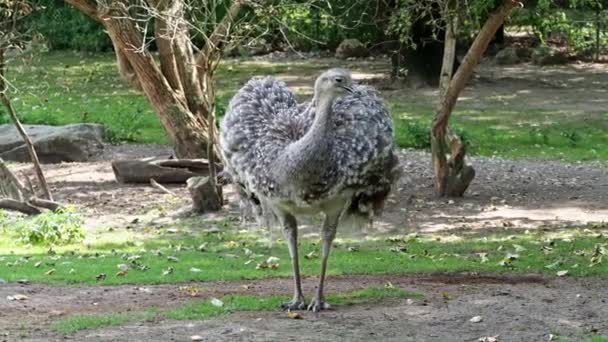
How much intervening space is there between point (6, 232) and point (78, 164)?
565 centimetres

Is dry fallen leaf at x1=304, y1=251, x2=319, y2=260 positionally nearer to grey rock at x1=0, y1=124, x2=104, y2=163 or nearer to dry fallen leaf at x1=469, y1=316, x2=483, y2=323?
dry fallen leaf at x1=469, y1=316, x2=483, y2=323

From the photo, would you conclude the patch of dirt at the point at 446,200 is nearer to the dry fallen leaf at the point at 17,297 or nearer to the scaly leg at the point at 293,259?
the scaly leg at the point at 293,259

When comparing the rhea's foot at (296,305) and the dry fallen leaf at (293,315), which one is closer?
the dry fallen leaf at (293,315)

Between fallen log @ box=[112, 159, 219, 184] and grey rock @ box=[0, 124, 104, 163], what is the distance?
248 centimetres

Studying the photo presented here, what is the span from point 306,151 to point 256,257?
4.07m

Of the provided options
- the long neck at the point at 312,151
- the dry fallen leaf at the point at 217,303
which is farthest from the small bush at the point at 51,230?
the long neck at the point at 312,151

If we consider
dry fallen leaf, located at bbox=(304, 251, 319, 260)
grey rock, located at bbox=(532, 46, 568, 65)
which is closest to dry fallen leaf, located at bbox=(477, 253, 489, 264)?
dry fallen leaf, located at bbox=(304, 251, 319, 260)

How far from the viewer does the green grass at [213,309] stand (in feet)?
26.6

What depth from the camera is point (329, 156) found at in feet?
26.7

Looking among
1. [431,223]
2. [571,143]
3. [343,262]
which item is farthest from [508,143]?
[343,262]

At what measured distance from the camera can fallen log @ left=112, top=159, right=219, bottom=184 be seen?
667 inches

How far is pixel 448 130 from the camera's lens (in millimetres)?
15664

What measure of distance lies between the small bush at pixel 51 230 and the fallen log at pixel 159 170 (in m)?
3.71

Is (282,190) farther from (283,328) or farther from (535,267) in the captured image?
(535,267)
